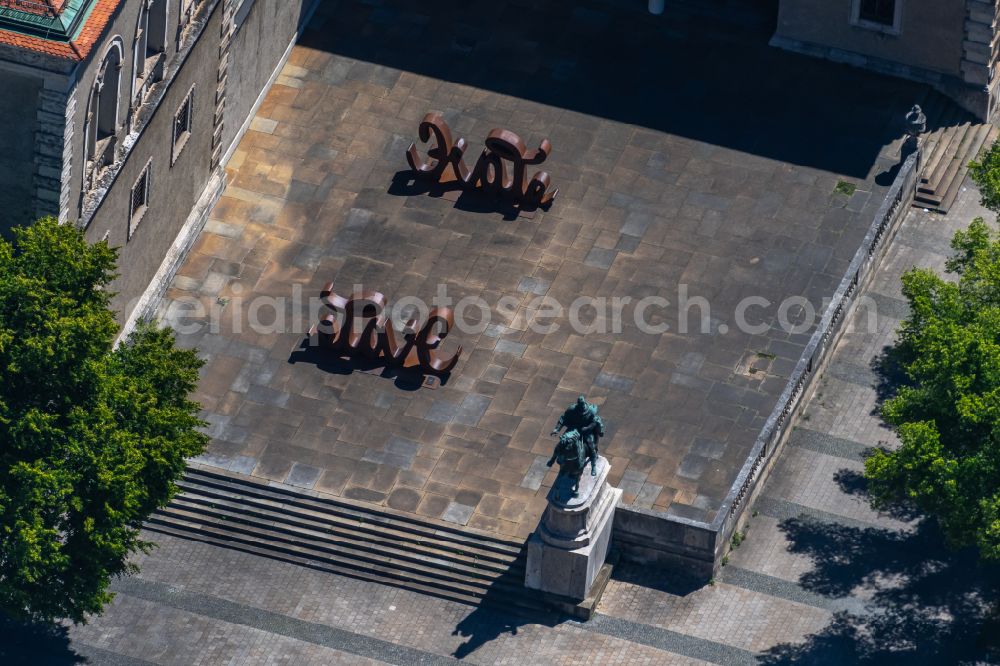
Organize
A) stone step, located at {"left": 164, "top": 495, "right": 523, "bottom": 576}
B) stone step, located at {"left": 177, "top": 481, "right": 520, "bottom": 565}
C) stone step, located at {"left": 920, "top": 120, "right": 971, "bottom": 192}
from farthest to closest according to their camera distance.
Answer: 1. stone step, located at {"left": 920, "top": 120, "right": 971, "bottom": 192}
2. stone step, located at {"left": 177, "top": 481, "right": 520, "bottom": 565}
3. stone step, located at {"left": 164, "top": 495, "right": 523, "bottom": 576}

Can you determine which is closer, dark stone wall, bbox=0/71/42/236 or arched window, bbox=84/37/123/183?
dark stone wall, bbox=0/71/42/236

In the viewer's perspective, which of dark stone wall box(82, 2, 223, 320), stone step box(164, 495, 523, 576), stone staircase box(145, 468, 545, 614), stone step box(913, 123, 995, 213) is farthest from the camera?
stone step box(913, 123, 995, 213)

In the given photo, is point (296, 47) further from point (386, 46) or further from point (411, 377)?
point (411, 377)

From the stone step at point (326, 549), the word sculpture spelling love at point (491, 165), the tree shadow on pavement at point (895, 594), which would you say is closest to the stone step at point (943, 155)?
the word sculpture spelling love at point (491, 165)

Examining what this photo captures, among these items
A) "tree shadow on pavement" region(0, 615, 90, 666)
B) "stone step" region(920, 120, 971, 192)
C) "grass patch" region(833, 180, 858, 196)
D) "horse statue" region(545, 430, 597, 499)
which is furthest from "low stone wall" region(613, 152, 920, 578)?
"tree shadow on pavement" region(0, 615, 90, 666)

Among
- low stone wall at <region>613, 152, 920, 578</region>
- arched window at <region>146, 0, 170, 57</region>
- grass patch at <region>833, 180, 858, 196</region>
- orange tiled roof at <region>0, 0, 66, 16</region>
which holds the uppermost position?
orange tiled roof at <region>0, 0, 66, 16</region>

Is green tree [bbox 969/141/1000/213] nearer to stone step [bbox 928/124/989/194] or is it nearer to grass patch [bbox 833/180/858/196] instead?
grass patch [bbox 833/180/858/196]

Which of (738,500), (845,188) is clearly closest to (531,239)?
(845,188)

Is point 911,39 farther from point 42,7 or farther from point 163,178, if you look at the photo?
point 42,7

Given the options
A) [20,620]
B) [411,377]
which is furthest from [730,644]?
[20,620]
